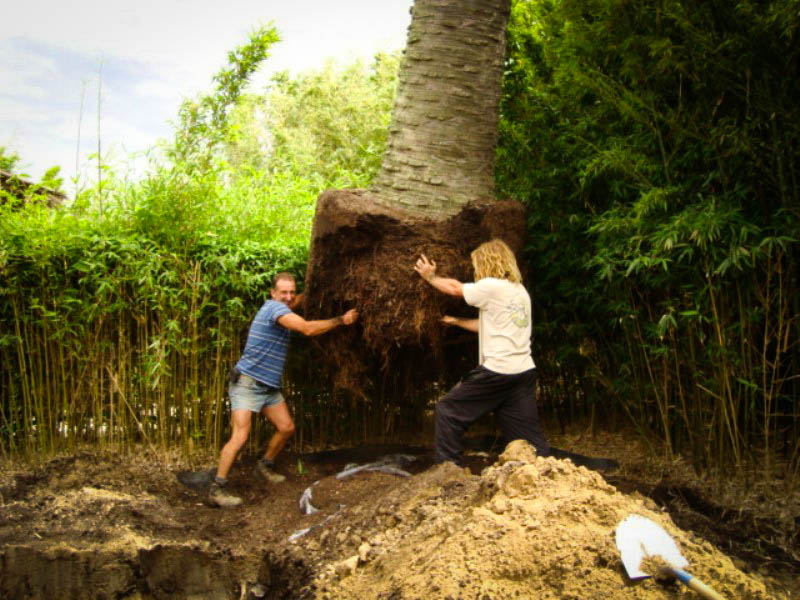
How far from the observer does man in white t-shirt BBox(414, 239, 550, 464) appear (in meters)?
4.09

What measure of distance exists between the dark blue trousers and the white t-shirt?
0.08m

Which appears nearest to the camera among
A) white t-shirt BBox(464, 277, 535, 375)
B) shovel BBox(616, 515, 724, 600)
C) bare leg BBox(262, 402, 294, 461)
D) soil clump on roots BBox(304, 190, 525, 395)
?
shovel BBox(616, 515, 724, 600)

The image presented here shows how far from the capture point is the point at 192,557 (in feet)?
10.9

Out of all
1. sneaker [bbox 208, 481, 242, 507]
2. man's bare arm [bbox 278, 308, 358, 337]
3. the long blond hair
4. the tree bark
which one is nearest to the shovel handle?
the long blond hair

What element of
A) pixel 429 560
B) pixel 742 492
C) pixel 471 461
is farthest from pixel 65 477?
pixel 742 492

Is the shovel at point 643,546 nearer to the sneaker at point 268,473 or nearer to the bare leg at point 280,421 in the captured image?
the bare leg at point 280,421

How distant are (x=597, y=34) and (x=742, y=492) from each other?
8.89 feet

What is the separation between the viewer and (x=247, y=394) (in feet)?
15.5

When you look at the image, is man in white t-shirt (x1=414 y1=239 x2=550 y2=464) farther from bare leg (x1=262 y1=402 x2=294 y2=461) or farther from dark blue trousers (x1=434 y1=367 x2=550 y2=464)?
bare leg (x1=262 y1=402 x2=294 y2=461)

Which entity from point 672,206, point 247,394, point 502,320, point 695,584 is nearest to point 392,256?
point 502,320

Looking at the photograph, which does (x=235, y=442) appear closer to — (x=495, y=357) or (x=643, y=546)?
(x=495, y=357)

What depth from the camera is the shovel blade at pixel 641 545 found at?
96.3 inches

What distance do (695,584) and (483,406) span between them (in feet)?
6.68

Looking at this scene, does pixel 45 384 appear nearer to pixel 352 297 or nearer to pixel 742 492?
pixel 352 297
